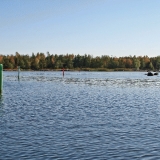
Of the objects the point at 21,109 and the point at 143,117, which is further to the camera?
the point at 21,109

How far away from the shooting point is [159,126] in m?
28.6

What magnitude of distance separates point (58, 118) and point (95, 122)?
395 centimetres

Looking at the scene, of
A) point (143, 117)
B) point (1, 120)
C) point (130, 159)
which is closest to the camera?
point (130, 159)

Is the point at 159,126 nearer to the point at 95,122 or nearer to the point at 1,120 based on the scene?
the point at 95,122

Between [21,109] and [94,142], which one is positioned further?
[21,109]

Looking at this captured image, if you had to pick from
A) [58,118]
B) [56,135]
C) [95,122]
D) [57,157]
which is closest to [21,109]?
[58,118]

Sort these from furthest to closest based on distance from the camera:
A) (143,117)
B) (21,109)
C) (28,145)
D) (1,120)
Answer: (21,109), (143,117), (1,120), (28,145)

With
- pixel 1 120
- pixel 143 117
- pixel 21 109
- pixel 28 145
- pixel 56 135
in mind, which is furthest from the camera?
pixel 21 109

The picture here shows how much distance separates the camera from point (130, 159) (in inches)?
748

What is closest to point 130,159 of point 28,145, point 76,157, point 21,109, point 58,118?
point 76,157

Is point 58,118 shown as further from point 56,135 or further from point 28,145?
point 28,145

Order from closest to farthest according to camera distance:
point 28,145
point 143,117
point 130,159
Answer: point 130,159, point 28,145, point 143,117

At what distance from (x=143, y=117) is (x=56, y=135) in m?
12.0

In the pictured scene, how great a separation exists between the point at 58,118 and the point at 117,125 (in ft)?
20.2
